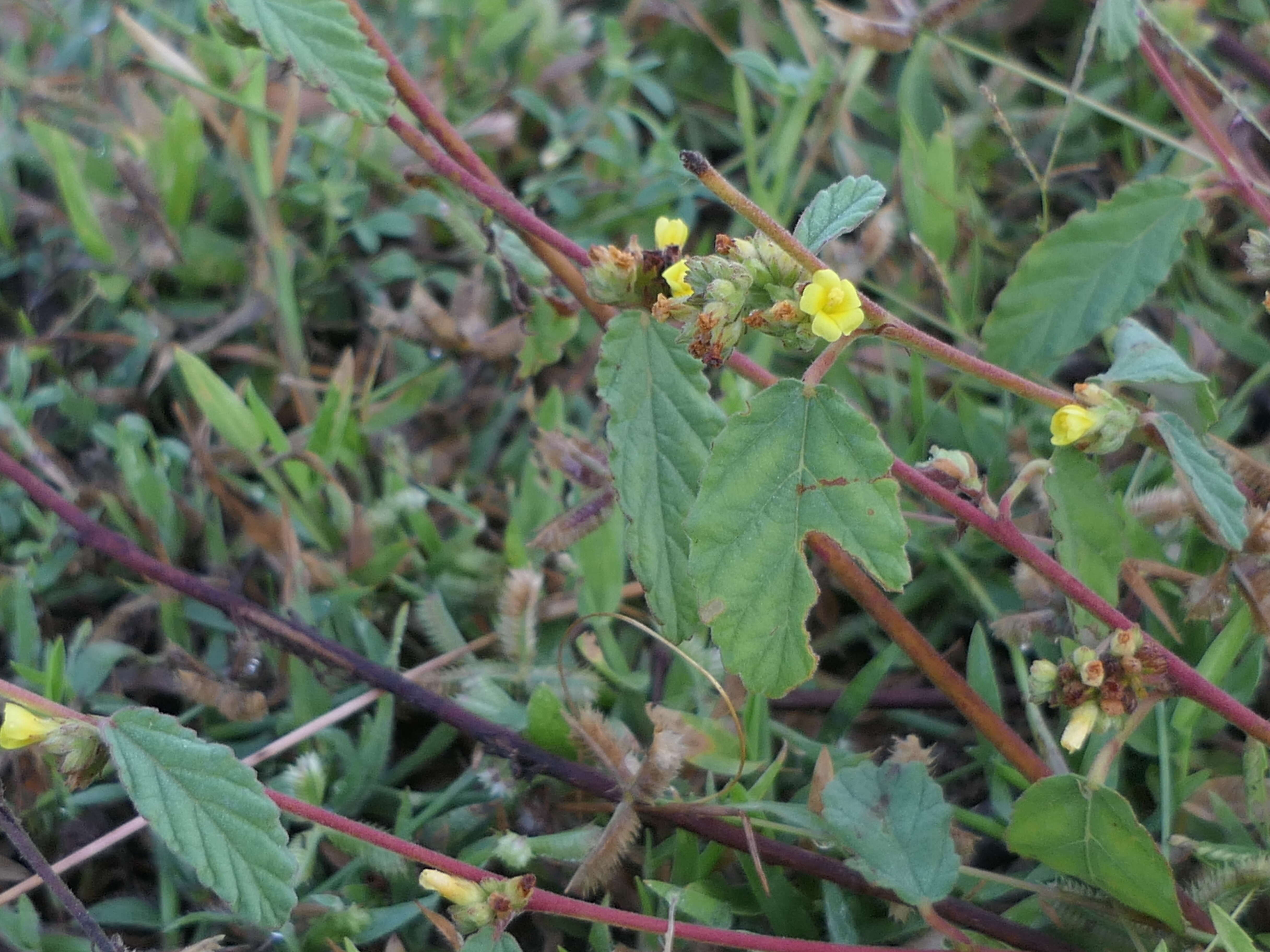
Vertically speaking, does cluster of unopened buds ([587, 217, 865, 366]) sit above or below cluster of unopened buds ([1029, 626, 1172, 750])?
above

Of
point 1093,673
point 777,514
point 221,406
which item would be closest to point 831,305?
point 777,514

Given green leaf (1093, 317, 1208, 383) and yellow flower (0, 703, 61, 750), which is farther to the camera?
green leaf (1093, 317, 1208, 383)

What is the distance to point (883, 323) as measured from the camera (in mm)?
1049

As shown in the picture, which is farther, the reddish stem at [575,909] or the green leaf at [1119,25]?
the green leaf at [1119,25]

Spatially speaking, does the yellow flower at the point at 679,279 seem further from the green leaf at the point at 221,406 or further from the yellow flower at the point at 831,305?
the green leaf at the point at 221,406

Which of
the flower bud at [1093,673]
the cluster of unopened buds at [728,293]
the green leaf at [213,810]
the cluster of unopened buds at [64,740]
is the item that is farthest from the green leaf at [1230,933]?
the cluster of unopened buds at [64,740]

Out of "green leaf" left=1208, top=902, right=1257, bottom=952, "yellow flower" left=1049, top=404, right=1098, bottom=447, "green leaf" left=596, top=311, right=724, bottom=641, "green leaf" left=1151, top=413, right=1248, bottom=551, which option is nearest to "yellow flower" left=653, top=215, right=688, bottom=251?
"green leaf" left=596, top=311, right=724, bottom=641

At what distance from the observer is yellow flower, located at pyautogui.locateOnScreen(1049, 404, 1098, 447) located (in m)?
1.12

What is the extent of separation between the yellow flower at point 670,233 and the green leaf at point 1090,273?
0.60 metres

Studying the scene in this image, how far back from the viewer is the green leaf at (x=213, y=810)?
109 cm

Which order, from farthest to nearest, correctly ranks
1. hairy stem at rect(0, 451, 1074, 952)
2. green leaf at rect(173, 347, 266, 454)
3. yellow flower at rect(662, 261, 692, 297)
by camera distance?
green leaf at rect(173, 347, 266, 454)
hairy stem at rect(0, 451, 1074, 952)
yellow flower at rect(662, 261, 692, 297)

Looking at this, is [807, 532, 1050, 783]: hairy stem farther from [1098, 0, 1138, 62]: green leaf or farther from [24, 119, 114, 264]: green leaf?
[24, 119, 114, 264]: green leaf

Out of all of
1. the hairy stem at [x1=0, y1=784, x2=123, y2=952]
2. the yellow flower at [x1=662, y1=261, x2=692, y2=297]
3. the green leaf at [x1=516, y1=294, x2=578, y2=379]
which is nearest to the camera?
the yellow flower at [x1=662, y1=261, x2=692, y2=297]

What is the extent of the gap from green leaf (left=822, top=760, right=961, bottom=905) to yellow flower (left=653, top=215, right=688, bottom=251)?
67cm
